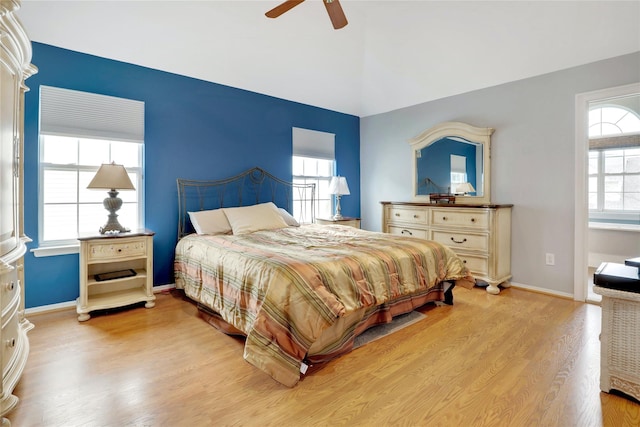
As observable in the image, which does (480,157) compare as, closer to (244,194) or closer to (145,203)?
(244,194)

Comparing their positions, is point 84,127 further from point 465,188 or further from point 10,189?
point 465,188

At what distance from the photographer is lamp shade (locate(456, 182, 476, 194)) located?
4.21 meters

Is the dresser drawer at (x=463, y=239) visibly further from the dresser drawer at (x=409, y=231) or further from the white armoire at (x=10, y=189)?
the white armoire at (x=10, y=189)

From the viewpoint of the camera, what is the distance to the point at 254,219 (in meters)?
3.72

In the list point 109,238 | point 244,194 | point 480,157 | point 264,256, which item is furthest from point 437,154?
point 109,238

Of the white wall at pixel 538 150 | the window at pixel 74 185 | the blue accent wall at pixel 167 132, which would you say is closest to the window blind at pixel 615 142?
the white wall at pixel 538 150

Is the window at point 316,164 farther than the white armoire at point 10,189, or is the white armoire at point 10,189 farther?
the window at point 316,164

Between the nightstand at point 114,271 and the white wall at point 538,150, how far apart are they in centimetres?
395

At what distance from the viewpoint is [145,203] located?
356 cm

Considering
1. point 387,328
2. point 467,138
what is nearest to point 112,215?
point 387,328

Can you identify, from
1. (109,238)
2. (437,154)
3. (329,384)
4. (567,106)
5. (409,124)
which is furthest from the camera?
(409,124)

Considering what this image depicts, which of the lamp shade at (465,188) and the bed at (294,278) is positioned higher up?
the lamp shade at (465,188)

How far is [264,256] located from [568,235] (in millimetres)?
3199

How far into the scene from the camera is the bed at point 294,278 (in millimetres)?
1938
